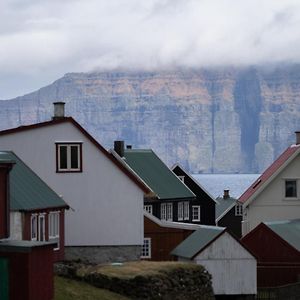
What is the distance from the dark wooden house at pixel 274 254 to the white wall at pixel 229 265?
499cm

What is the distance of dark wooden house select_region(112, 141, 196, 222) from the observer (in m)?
71.3

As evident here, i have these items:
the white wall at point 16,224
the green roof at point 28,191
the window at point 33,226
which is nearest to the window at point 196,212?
the green roof at point 28,191

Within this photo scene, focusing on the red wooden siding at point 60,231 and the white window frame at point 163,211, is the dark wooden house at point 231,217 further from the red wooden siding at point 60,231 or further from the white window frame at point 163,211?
the red wooden siding at point 60,231

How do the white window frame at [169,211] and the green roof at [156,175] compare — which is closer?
the green roof at [156,175]

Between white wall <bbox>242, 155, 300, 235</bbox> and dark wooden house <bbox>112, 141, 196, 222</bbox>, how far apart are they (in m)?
6.00

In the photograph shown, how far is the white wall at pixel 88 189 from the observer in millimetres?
52219

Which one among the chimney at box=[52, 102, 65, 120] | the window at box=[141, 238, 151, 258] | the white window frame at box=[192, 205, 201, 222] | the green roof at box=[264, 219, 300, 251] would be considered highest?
the chimney at box=[52, 102, 65, 120]

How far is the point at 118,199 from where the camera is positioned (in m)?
54.1

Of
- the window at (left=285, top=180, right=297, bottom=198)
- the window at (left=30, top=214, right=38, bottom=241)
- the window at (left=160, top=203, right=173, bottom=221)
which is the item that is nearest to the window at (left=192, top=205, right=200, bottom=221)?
the window at (left=160, top=203, right=173, bottom=221)

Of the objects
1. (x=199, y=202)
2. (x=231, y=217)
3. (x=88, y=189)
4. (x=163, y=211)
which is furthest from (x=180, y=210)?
(x=231, y=217)

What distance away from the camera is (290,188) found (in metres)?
70.7

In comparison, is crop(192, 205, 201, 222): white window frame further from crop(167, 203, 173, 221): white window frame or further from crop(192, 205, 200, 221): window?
crop(167, 203, 173, 221): white window frame

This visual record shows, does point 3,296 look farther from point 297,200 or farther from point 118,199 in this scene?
point 297,200

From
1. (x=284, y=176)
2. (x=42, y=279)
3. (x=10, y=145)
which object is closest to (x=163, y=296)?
(x=42, y=279)
